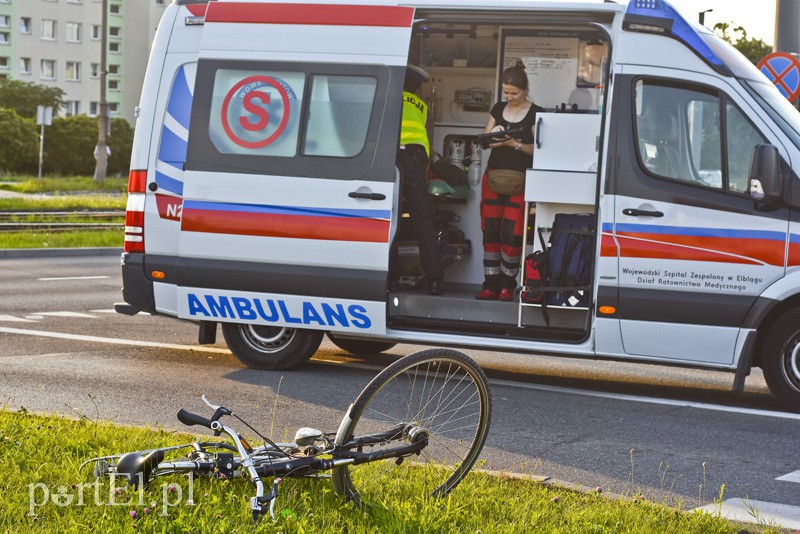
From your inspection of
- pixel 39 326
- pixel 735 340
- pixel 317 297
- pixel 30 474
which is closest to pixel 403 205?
pixel 317 297

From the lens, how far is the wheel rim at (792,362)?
8273mm

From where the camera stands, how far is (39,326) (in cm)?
1128

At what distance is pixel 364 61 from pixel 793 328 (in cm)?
351

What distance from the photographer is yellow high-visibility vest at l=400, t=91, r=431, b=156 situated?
930 cm

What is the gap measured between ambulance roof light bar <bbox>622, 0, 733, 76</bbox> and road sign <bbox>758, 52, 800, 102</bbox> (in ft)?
16.7

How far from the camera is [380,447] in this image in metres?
5.06

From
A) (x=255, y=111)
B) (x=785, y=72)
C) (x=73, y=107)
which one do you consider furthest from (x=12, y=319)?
(x=73, y=107)

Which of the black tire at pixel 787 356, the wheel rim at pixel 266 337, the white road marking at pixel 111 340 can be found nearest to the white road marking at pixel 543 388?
the white road marking at pixel 111 340

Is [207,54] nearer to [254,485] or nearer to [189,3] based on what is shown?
[189,3]

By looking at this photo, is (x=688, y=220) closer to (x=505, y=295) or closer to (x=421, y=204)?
(x=505, y=295)

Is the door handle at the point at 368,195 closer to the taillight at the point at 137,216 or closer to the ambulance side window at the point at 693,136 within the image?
the taillight at the point at 137,216

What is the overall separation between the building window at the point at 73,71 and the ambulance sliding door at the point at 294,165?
90.4 metres

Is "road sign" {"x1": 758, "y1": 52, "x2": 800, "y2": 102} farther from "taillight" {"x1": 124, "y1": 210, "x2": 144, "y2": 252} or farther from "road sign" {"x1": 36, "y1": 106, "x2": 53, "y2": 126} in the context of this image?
"road sign" {"x1": 36, "y1": 106, "x2": 53, "y2": 126}

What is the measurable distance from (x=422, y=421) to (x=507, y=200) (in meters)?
4.64
